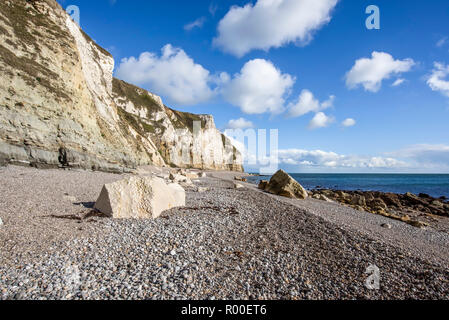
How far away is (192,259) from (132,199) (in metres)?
4.13

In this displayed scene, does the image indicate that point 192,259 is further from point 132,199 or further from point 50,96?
point 50,96

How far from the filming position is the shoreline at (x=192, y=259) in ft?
14.0

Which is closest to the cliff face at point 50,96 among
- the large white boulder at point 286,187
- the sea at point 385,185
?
the large white boulder at point 286,187

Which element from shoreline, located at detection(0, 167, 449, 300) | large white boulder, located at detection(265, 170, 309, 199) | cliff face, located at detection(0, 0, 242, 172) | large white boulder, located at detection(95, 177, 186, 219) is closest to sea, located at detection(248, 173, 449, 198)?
large white boulder, located at detection(265, 170, 309, 199)

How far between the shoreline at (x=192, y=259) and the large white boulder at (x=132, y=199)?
0.48 m

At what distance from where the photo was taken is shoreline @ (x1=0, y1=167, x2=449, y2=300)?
4.26m

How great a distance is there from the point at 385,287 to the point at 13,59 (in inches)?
1065

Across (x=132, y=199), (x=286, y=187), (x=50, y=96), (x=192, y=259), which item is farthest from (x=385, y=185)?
(x=50, y=96)

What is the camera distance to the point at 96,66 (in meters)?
34.9

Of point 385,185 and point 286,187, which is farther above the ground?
point 286,187

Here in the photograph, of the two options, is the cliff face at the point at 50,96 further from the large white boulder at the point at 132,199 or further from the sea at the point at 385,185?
the sea at the point at 385,185

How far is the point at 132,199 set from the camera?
8.27 metres
